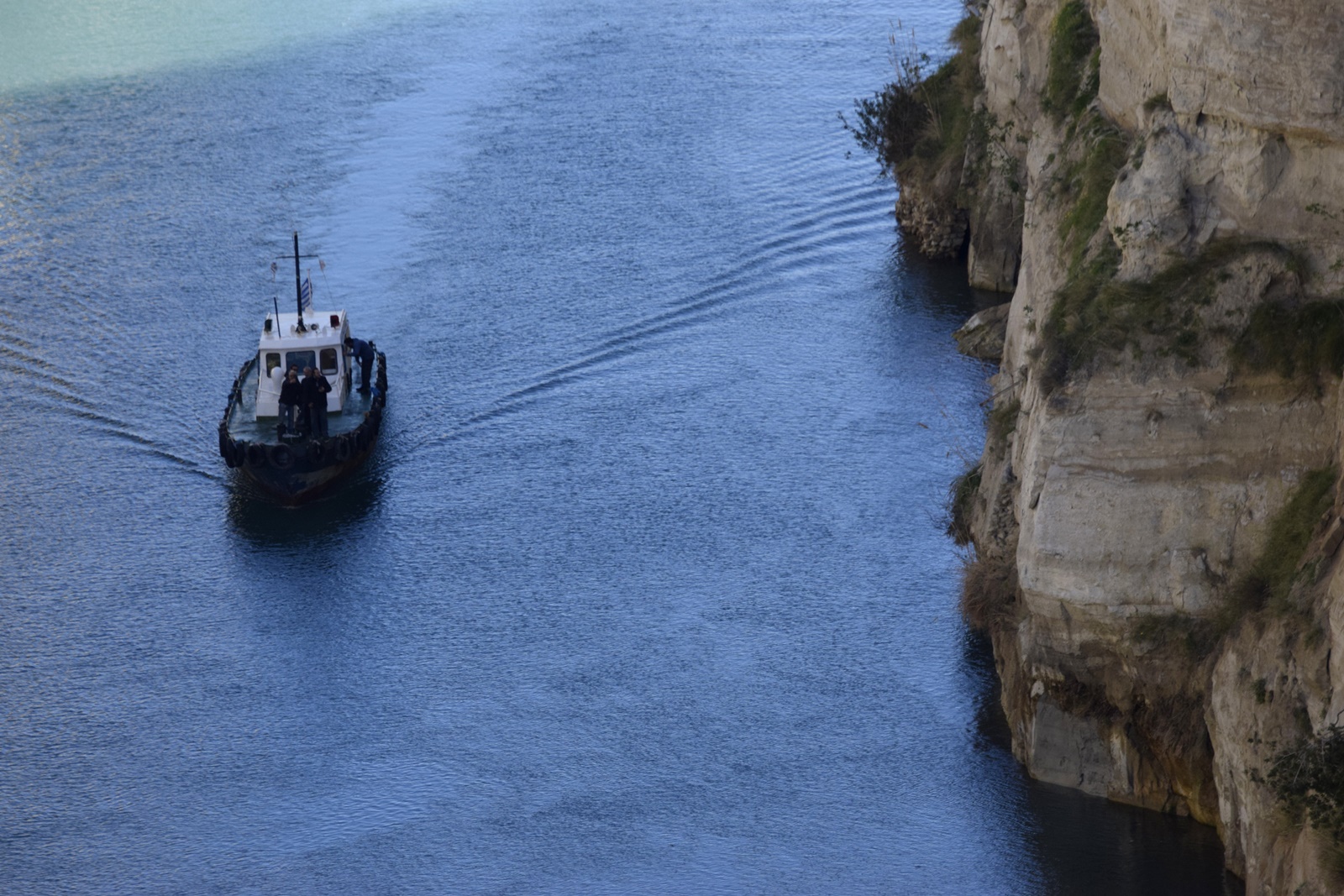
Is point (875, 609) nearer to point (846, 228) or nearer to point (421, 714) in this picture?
point (421, 714)

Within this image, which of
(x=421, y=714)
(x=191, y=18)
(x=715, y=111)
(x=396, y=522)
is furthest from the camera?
(x=191, y=18)

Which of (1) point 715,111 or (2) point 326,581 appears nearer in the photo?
(2) point 326,581

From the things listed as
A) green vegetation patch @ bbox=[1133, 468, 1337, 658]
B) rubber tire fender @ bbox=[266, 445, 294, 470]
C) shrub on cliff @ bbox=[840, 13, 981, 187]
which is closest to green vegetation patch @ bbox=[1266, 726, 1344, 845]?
green vegetation patch @ bbox=[1133, 468, 1337, 658]

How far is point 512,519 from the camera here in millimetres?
35469

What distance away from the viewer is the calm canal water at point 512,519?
2644cm

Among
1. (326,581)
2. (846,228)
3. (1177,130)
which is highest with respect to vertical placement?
(1177,130)

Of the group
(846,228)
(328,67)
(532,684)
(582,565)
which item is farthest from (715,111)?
(532,684)

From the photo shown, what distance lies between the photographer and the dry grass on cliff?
2655cm

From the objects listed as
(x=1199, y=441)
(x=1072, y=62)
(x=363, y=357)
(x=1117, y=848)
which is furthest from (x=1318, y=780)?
(x=363, y=357)

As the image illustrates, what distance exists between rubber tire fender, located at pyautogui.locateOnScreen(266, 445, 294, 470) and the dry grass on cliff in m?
14.7

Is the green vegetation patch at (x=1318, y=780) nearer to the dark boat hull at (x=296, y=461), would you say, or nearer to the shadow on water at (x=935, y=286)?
the dark boat hull at (x=296, y=461)

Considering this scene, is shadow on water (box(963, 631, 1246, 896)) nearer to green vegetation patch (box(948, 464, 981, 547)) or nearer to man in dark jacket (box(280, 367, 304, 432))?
green vegetation patch (box(948, 464, 981, 547))

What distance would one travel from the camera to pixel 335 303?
44125mm

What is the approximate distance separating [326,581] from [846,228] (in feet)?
64.9
